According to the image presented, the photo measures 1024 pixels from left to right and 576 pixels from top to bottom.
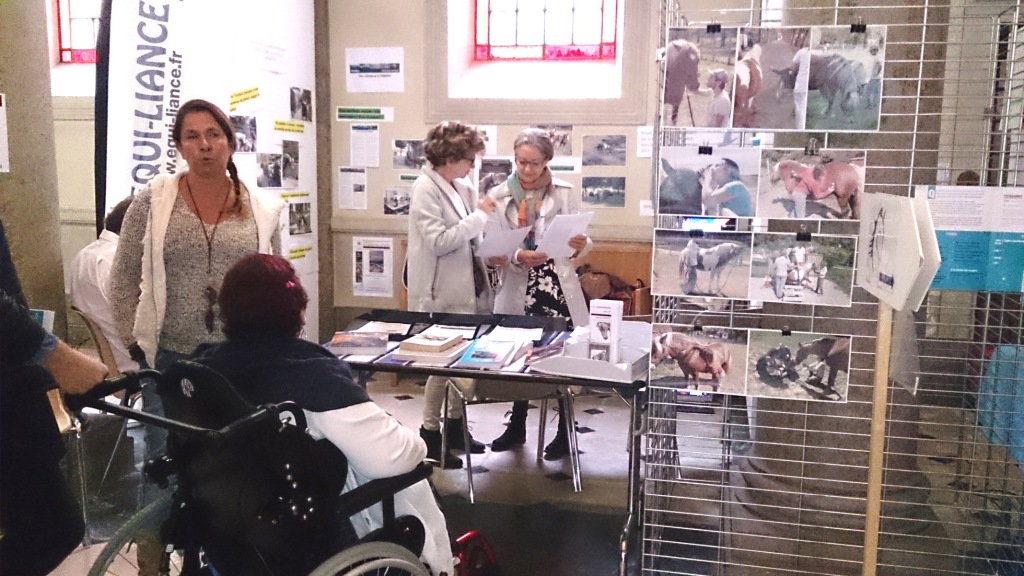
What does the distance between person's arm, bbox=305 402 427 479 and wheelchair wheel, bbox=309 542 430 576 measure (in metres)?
0.16

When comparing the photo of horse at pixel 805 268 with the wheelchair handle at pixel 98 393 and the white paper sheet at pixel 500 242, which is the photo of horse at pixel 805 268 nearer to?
the wheelchair handle at pixel 98 393

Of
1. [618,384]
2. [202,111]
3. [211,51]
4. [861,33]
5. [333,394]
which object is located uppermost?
[211,51]

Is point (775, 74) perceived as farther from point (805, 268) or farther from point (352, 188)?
point (352, 188)

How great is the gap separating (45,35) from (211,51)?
1.06 meters

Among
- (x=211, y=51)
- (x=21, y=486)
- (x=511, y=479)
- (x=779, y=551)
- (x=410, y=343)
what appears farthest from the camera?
(x=211, y=51)

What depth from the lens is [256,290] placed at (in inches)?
70.0

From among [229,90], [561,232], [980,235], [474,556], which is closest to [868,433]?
[980,235]

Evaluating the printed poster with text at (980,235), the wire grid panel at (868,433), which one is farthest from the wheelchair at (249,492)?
the printed poster with text at (980,235)

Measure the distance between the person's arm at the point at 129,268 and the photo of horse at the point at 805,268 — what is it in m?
1.79

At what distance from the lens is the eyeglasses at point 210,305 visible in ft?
7.94

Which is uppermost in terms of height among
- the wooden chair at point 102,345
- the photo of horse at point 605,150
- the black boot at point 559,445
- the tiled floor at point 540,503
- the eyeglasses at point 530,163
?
the photo of horse at point 605,150

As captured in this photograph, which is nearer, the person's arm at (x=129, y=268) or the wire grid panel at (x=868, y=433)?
the wire grid panel at (x=868, y=433)

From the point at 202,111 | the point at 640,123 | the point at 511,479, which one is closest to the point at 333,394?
the point at 202,111

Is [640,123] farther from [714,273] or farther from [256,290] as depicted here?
[256,290]
